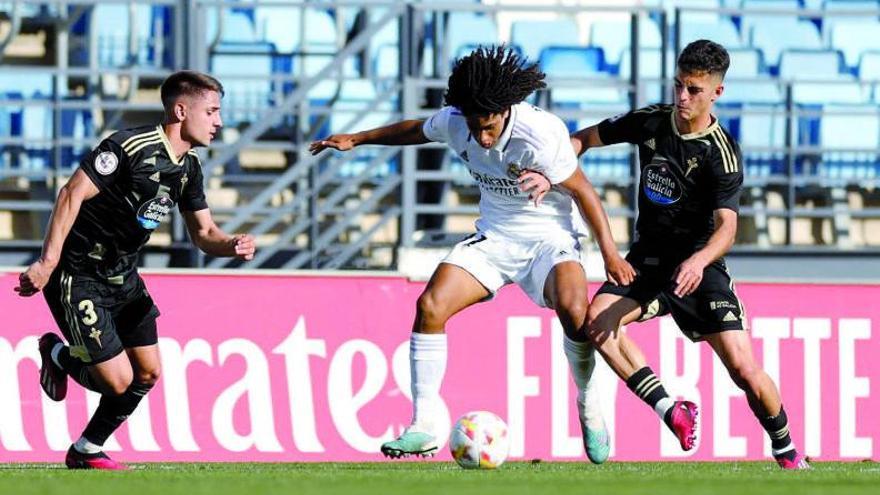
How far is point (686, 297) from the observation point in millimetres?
9141

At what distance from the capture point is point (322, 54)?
1472 cm

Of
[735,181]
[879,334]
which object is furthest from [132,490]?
[879,334]

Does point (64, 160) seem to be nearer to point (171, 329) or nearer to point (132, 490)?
point (171, 329)

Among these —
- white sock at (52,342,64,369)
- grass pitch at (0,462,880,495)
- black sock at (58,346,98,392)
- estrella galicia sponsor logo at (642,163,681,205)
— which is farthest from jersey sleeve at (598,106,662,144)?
white sock at (52,342,64,369)

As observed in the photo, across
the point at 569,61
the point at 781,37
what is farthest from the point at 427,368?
the point at 781,37

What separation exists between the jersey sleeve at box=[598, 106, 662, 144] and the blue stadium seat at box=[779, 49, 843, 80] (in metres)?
6.53

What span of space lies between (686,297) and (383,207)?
5.35 meters

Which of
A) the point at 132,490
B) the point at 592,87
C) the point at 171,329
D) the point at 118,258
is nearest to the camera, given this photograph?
the point at 132,490

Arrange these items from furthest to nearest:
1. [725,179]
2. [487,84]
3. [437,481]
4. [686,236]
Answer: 1. [686,236]
2. [725,179]
3. [487,84]
4. [437,481]

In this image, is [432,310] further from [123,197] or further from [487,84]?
[123,197]

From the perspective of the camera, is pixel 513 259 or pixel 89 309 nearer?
pixel 89 309

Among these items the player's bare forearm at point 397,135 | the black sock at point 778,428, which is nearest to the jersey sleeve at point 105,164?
the player's bare forearm at point 397,135

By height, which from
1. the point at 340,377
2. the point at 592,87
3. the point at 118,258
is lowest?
the point at 340,377

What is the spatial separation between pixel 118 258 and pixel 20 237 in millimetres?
5172
